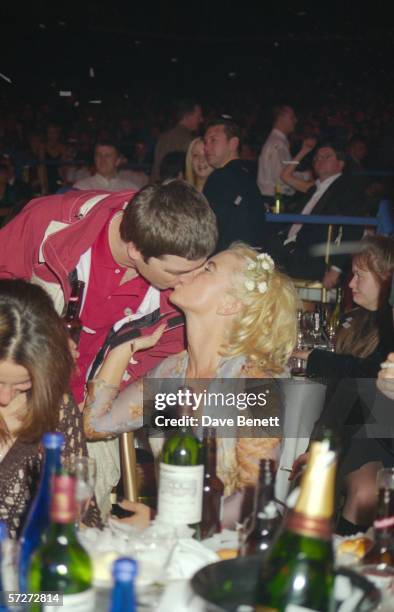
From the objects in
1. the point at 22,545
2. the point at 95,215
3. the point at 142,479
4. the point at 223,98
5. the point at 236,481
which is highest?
the point at 223,98

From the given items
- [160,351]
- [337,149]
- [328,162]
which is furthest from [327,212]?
[160,351]

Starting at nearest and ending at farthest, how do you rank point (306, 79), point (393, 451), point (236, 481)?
point (236, 481)
point (393, 451)
point (306, 79)

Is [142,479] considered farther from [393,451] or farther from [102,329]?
[393,451]

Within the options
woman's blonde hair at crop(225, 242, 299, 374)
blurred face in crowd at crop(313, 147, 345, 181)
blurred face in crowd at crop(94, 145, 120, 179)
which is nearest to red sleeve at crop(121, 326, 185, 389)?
woman's blonde hair at crop(225, 242, 299, 374)

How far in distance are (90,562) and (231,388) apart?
113cm

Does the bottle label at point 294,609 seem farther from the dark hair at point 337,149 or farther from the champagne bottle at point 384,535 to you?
the dark hair at point 337,149

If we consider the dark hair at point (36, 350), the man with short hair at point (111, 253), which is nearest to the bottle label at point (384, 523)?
the dark hair at point (36, 350)

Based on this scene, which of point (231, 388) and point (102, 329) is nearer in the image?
point (231, 388)

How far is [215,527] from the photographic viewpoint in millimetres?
1646

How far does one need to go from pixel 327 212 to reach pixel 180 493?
4.15 metres

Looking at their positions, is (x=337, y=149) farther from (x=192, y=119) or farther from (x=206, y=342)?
(x=206, y=342)

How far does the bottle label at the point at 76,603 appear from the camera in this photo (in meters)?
1.09

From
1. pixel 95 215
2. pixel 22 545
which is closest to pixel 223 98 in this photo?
pixel 95 215

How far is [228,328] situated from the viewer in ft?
7.79
